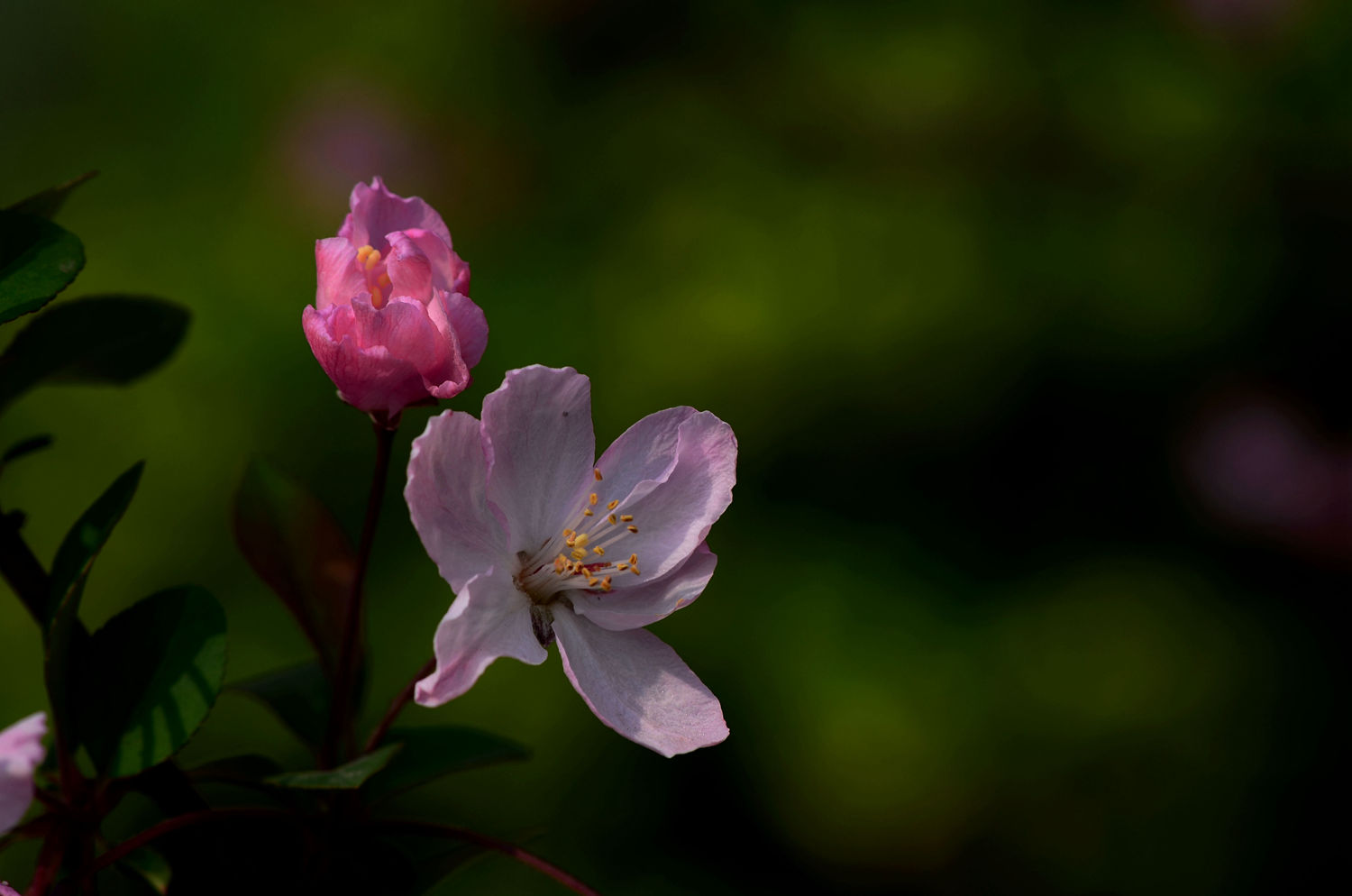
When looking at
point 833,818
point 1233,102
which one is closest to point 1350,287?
point 1233,102

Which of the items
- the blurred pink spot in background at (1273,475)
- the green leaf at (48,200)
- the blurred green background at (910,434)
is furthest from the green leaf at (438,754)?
the blurred pink spot in background at (1273,475)

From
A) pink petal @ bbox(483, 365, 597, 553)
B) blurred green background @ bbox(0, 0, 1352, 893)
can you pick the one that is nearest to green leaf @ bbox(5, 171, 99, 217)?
pink petal @ bbox(483, 365, 597, 553)

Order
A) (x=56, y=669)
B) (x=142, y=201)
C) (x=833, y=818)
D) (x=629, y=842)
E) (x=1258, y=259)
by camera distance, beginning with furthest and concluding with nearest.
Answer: (x=142, y=201)
(x=1258, y=259)
(x=629, y=842)
(x=833, y=818)
(x=56, y=669)

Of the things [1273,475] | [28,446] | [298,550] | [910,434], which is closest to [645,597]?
[298,550]

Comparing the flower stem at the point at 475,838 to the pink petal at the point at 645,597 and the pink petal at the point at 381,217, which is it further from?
the pink petal at the point at 381,217

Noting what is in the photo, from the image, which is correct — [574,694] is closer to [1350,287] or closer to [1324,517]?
[1324,517]

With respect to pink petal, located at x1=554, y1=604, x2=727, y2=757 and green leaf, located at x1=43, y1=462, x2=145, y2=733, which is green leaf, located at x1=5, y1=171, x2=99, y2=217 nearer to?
green leaf, located at x1=43, y1=462, x2=145, y2=733

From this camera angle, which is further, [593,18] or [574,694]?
[593,18]
